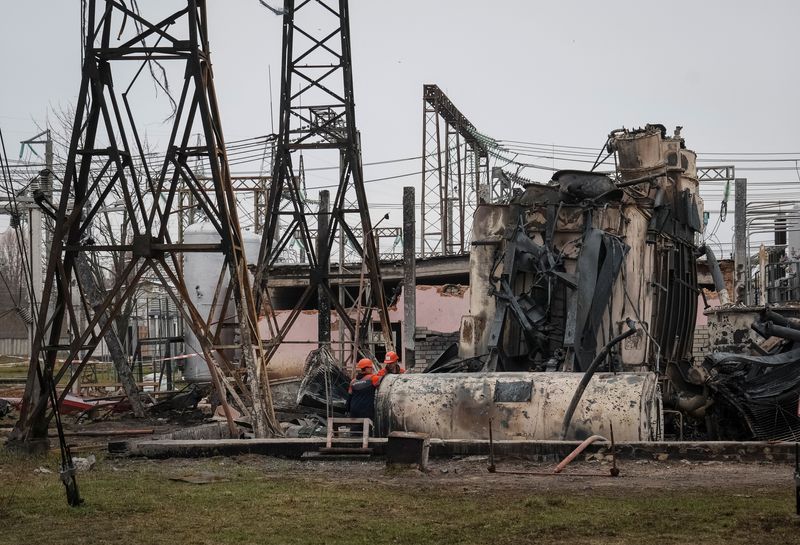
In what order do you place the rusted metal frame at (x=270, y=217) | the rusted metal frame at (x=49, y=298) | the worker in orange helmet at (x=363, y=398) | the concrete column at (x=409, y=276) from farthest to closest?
the concrete column at (x=409, y=276)
the rusted metal frame at (x=270, y=217)
the worker in orange helmet at (x=363, y=398)
the rusted metal frame at (x=49, y=298)

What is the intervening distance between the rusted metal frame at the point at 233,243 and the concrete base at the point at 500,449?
133 cm

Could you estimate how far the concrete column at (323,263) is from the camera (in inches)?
869

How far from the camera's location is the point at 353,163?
21016mm

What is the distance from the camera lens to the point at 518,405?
45.7ft

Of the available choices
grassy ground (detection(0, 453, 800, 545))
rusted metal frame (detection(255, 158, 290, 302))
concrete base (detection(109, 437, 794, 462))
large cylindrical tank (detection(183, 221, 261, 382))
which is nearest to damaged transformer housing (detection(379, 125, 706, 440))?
concrete base (detection(109, 437, 794, 462))

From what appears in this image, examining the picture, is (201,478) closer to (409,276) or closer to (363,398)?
(363,398)

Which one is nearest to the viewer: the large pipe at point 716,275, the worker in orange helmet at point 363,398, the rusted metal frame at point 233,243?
the rusted metal frame at point 233,243

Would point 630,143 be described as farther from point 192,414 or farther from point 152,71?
point 192,414

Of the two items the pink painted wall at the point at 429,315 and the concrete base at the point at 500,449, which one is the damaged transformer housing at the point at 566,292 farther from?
the pink painted wall at the point at 429,315

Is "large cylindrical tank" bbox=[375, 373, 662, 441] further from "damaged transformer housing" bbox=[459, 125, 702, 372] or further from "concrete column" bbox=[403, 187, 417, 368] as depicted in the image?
"concrete column" bbox=[403, 187, 417, 368]

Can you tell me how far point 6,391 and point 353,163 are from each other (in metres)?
15.0

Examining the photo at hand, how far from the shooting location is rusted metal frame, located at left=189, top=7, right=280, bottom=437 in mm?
14922

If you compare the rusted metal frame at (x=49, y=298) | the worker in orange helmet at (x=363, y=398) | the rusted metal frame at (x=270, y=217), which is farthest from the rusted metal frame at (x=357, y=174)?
the rusted metal frame at (x=49, y=298)

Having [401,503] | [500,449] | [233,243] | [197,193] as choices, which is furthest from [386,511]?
[197,193]
